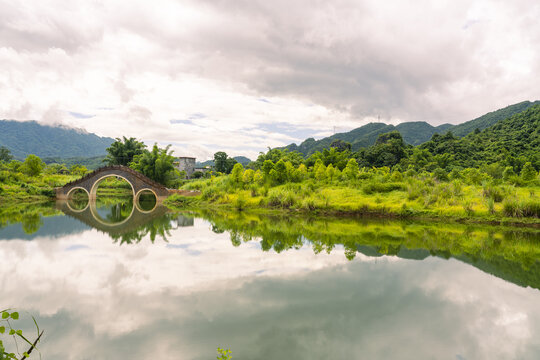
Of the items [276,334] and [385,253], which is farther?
[385,253]

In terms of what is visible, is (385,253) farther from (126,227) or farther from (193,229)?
(126,227)

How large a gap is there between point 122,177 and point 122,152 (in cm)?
1220

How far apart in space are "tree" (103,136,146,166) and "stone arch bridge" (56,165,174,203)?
9.90 metres

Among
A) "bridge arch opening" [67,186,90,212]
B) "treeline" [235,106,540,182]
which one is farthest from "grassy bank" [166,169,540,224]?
"bridge arch opening" [67,186,90,212]

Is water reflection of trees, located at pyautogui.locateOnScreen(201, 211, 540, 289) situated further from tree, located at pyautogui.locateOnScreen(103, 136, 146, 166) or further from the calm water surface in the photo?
tree, located at pyautogui.locateOnScreen(103, 136, 146, 166)

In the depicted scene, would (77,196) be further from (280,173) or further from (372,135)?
(372,135)

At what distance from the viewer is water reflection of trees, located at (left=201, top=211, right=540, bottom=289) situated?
9836mm

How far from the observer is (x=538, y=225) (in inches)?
594

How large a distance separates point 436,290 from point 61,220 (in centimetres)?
1963

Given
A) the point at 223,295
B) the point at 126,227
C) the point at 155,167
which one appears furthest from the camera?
the point at 155,167

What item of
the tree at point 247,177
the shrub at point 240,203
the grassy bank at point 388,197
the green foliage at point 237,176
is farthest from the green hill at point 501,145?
→ the shrub at point 240,203

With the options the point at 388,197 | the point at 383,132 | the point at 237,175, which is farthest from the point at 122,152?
the point at 383,132

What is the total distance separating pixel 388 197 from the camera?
20.5 metres

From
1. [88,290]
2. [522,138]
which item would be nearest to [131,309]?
[88,290]
